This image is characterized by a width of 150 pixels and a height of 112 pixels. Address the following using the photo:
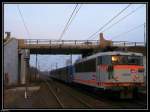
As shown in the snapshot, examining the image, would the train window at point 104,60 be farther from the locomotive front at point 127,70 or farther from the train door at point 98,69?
the locomotive front at point 127,70

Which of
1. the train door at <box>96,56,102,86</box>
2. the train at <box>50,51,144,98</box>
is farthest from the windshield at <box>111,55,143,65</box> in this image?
the train door at <box>96,56,102,86</box>

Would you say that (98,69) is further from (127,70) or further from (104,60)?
(127,70)

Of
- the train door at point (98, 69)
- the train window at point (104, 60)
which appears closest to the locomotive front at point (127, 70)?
the train window at point (104, 60)

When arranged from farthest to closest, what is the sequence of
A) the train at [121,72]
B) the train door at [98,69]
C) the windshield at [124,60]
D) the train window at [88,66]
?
the train window at [88,66]
the train door at [98,69]
the windshield at [124,60]
the train at [121,72]

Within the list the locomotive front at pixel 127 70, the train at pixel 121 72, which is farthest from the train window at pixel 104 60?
the locomotive front at pixel 127 70

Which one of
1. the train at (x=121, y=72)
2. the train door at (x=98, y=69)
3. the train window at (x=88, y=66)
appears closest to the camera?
the train at (x=121, y=72)

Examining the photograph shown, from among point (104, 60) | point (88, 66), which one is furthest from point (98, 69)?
point (88, 66)

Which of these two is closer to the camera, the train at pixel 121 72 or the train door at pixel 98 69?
the train at pixel 121 72

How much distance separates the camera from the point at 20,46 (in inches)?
2127

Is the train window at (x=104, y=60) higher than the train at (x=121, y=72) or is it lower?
higher

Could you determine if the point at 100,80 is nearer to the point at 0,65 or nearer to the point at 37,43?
the point at 0,65

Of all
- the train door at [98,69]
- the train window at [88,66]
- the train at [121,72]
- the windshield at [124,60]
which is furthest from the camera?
the train window at [88,66]

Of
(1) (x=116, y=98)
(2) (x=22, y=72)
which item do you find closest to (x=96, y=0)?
(1) (x=116, y=98)

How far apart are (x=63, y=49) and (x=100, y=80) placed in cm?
3267
